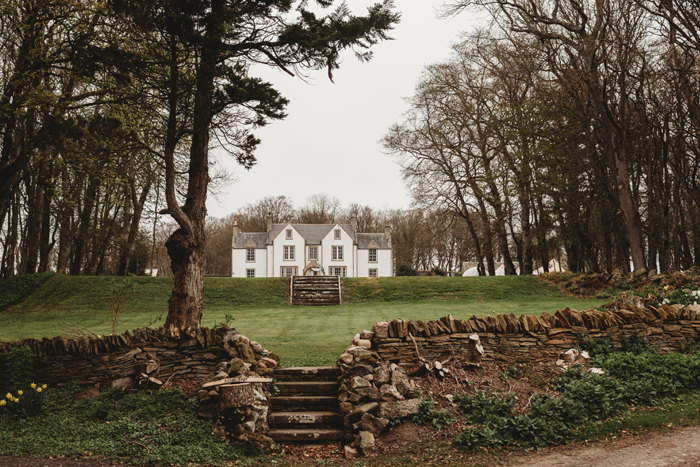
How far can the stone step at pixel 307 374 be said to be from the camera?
7820 millimetres

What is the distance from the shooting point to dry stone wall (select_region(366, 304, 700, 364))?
7973 mm

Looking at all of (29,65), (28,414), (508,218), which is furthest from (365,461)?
(508,218)

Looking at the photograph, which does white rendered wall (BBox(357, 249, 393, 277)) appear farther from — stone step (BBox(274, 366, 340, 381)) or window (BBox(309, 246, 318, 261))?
stone step (BBox(274, 366, 340, 381))

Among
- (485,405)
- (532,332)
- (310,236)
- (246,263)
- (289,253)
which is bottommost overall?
(485,405)

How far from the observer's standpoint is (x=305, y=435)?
6.64m

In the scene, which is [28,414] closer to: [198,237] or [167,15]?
[198,237]

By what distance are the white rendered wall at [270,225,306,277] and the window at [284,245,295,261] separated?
32cm

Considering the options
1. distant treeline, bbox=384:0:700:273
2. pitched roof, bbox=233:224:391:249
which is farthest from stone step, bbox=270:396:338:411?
pitched roof, bbox=233:224:391:249

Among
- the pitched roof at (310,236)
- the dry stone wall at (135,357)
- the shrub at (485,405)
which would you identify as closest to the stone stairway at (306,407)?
the dry stone wall at (135,357)

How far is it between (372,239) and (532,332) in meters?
44.9

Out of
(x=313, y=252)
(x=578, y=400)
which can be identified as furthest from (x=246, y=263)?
(x=578, y=400)

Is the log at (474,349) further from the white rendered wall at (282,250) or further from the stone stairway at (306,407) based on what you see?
the white rendered wall at (282,250)

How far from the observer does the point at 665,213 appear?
827 inches

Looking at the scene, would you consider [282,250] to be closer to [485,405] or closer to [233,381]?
[233,381]
